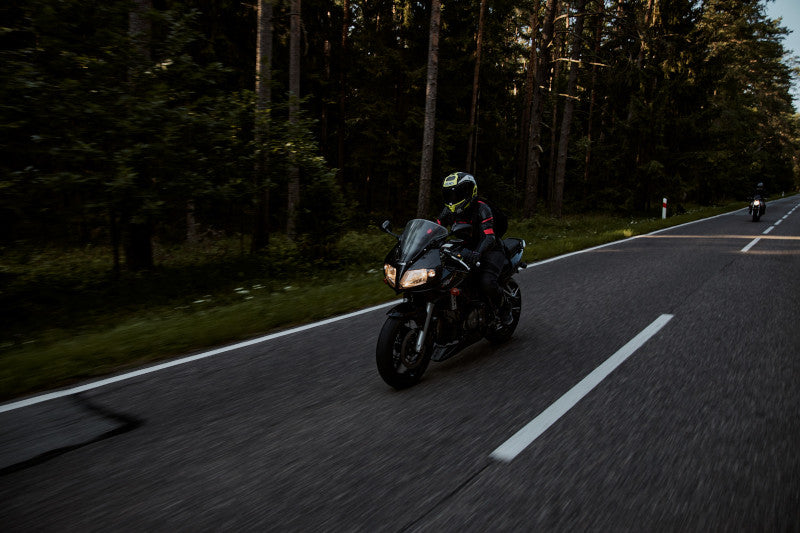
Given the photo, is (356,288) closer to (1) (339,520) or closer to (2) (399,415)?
(2) (399,415)

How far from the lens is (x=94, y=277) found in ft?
30.6

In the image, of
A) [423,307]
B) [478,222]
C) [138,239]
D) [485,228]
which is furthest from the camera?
[138,239]

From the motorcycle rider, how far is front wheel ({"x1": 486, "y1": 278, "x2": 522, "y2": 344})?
239 mm

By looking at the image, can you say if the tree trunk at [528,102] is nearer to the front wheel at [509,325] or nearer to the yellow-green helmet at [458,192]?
the front wheel at [509,325]

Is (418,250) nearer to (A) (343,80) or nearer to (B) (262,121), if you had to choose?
(B) (262,121)

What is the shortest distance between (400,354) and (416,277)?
677 millimetres

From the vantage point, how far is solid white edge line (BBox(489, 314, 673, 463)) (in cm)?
307

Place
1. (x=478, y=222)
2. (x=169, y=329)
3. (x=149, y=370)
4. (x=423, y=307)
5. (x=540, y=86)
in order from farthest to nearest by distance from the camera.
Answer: (x=540, y=86)
(x=169, y=329)
(x=478, y=222)
(x=149, y=370)
(x=423, y=307)

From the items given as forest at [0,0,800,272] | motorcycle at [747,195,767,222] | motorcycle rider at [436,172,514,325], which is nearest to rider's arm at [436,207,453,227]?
motorcycle rider at [436,172,514,325]

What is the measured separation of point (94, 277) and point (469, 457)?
9151 millimetres

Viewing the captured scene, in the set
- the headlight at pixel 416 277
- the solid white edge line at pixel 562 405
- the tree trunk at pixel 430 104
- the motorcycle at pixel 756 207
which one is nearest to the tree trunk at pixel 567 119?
the motorcycle at pixel 756 207

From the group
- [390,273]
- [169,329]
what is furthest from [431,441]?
[169,329]

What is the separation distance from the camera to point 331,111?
28078mm

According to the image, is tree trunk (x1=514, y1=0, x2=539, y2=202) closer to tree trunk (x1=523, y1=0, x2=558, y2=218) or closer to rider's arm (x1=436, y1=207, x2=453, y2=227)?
tree trunk (x1=523, y1=0, x2=558, y2=218)
